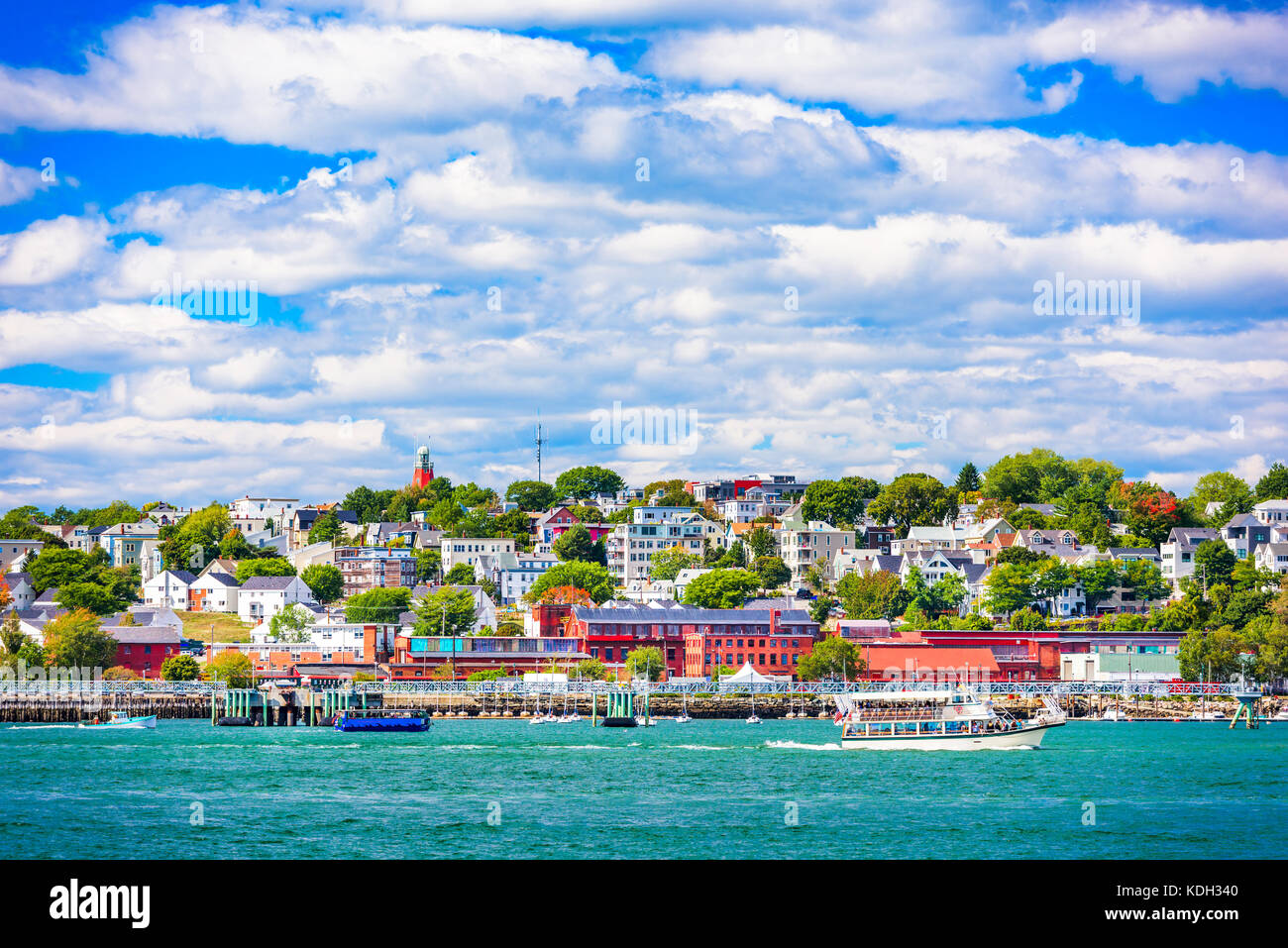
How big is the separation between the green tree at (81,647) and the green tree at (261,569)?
3937cm

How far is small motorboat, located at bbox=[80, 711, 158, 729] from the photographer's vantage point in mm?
85250

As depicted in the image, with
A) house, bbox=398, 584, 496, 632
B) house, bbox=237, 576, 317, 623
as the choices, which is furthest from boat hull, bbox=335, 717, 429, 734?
house, bbox=237, 576, 317, 623

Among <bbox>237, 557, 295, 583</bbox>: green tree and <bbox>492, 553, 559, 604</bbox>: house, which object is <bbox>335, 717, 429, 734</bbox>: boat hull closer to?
<bbox>237, 557, 295, 583</bbox>: green tree

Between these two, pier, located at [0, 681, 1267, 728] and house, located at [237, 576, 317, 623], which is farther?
house, located at [237, 576, 317, 623]

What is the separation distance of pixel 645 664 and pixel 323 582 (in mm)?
55620

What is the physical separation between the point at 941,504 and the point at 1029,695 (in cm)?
7145

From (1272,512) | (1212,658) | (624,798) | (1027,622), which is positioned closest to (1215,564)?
(1027,622)

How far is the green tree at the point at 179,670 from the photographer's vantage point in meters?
109

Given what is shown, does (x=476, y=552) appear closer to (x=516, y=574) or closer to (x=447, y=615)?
(x=516, y=574)

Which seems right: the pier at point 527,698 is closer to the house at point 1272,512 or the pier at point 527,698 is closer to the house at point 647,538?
the house at point 1272,512

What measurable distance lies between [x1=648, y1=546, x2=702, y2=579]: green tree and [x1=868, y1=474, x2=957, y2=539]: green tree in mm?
23261

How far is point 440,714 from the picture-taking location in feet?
323

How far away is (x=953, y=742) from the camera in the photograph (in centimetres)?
6581
